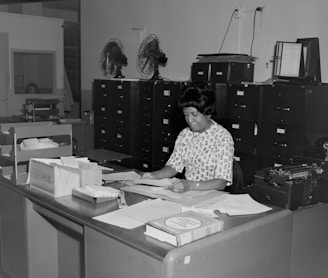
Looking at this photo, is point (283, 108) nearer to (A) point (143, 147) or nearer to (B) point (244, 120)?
(B) point (244, 120)

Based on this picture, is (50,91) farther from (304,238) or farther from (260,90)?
(304,238)

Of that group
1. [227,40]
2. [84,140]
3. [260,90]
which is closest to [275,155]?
[260,90]

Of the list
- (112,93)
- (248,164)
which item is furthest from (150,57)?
(248,164)

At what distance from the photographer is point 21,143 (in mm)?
2309

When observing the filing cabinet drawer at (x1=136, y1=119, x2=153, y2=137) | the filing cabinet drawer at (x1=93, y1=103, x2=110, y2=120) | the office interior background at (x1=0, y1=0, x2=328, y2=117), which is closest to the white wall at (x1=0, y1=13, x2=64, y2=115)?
the office interior background at (x1=0, y1=0, x2=328, y2=117)

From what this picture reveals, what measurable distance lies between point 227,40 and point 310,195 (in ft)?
8.86

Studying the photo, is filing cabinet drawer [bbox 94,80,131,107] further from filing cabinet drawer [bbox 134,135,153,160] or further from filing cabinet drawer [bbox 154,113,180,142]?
filing cabinet drawer [bbox 154,113,180,142]

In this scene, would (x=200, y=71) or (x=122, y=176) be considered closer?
(x=122, y=176)

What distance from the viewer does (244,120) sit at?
12.5 ft

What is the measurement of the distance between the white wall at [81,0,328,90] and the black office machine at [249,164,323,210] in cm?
191

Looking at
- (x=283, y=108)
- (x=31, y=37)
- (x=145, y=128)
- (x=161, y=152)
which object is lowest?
(x=161, y=152)

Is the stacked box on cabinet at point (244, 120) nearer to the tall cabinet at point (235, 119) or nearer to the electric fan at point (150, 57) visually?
the tall cabinet at point (235, 119)

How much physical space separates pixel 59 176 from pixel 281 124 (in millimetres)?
2207

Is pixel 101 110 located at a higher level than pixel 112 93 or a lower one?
lower
